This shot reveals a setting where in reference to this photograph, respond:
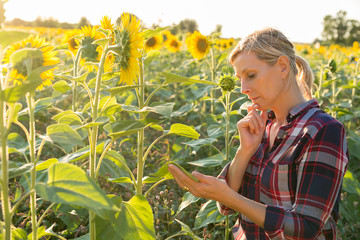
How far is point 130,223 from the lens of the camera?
895mm

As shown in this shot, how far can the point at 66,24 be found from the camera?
11250 millimetres

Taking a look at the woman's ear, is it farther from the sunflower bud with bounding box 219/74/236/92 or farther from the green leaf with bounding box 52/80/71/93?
the green leaf with bounding box 52/80/71/93

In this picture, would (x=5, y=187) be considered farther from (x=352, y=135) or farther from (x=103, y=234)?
(x=352, y=135)

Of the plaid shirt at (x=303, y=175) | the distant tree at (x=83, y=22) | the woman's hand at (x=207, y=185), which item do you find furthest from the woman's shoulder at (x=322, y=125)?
the distant tree at (x=83, y=22)

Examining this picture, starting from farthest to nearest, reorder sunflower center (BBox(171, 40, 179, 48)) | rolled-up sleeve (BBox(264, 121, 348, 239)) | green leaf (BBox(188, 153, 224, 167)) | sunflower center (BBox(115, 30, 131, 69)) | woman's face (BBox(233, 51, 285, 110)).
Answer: sunflower center (BBox(171, 40, 179, 48)) < green leaf (BBox(188, 153, 224, 167)) < woman's face (BBox(233, 51, 285, 110)) < rolled-up sleeve (BBox(264, 121, 348, 239)) < sunflower center (BBox(115, 30, 131, 69))

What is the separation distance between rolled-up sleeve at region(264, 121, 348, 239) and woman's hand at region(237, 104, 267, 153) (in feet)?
0.72

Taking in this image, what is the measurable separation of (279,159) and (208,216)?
20.7 inches

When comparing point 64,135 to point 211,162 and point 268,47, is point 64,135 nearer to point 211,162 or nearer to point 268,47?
point 268,47

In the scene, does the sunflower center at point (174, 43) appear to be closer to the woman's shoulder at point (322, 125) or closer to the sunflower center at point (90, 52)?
the sunflower center at point (90, 52)

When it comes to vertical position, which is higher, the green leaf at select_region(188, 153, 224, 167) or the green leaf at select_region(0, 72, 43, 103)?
the green leaf at select_region(0, 72, 43, 103)

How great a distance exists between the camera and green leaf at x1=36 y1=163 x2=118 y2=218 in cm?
61

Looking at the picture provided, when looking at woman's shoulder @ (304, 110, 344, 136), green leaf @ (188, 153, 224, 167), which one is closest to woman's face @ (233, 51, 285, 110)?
woman's shoulder @ (304, 110, 344, 136)

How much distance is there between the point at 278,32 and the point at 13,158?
166cm

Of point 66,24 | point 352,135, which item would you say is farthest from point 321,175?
point 66,24
